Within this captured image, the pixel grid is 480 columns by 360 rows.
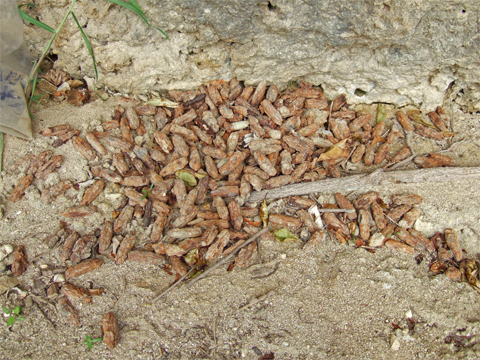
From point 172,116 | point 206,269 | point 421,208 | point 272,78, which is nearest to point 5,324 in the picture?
point 206,269

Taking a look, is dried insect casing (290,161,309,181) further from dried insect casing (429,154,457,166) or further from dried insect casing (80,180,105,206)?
dried insect casing (80,180,105,206)

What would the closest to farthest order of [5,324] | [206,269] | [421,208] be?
[5,324] < [206,269] < [421,208]

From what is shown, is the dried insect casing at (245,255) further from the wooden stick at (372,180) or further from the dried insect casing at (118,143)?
the dried insect casing at (118,143)

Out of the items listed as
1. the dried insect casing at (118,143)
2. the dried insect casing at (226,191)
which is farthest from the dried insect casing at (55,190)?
the dried insect casing at (226,191)

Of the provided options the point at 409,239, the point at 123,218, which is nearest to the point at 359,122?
the point at 409,239

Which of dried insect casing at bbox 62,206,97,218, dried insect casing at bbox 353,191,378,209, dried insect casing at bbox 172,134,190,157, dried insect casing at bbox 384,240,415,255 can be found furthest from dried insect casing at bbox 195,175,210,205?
dried insect casing at bbox 384,240,415,255

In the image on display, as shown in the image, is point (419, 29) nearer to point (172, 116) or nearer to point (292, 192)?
point (292, 192)

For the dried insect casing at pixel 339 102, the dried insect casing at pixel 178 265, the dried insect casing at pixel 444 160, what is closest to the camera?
the dried insect casing at pixel 178 265
